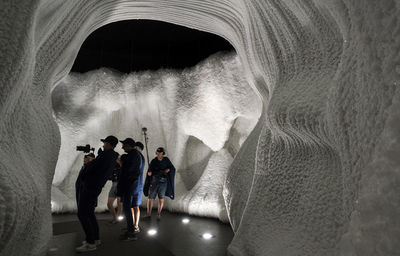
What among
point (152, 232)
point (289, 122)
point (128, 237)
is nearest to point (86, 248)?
point (128, 237)

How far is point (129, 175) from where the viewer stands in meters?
2.80

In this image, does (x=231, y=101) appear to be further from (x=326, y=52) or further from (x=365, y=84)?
(x=365, y=84)

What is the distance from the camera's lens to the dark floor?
2.47 m

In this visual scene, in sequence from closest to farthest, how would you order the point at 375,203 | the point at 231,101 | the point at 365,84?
the point at 375,203
the point at 365,84
the point at 231,101

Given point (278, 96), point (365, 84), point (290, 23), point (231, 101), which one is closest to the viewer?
point (365, 84)

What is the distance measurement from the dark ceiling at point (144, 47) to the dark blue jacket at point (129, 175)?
2350 mm

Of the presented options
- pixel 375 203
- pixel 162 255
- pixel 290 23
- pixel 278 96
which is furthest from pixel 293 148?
pixel 162 255

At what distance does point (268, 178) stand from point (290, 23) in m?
0.95

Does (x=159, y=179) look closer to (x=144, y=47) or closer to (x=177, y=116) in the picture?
(x=177, y=116)

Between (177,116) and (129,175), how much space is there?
2292 millimetres

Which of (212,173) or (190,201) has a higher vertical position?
(212,173)

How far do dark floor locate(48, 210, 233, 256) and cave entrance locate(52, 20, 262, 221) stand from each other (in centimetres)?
70

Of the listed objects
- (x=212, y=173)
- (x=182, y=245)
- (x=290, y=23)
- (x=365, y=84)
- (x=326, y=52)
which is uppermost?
(x=290, y=23)

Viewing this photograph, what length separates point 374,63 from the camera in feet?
2.39
